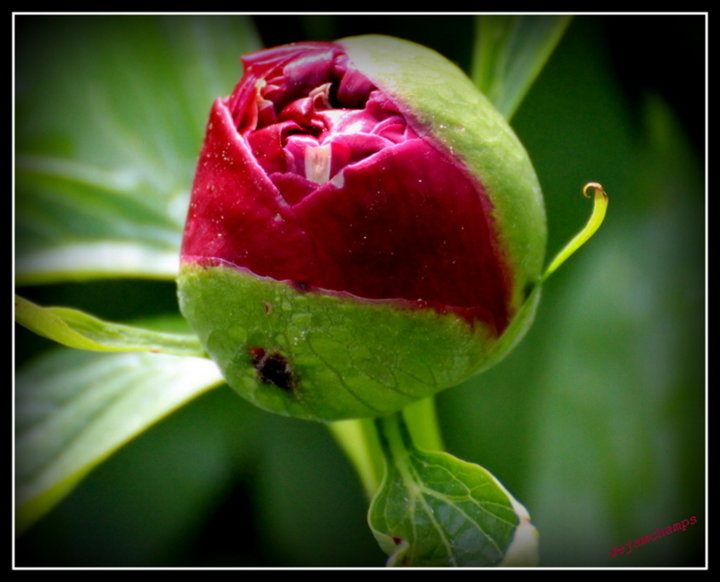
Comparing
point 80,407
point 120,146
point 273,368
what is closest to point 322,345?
point 273,368

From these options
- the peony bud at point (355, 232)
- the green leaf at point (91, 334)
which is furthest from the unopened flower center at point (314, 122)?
the green leaf at point (91, 334)

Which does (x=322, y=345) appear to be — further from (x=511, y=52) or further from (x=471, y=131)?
(x=511, y=52)

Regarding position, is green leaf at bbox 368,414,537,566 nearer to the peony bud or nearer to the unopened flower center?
the peony bud

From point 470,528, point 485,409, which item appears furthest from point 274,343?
point 485,409

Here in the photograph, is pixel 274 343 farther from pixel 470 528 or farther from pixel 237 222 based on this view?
pixel 470 528

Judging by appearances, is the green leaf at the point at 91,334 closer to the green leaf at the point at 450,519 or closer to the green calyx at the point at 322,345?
the green calyx at the point at 322,345

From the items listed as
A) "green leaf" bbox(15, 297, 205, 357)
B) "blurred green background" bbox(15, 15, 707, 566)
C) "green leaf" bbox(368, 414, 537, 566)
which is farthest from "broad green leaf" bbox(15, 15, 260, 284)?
"green leaf" bbox(368, 414, 537, 566)
